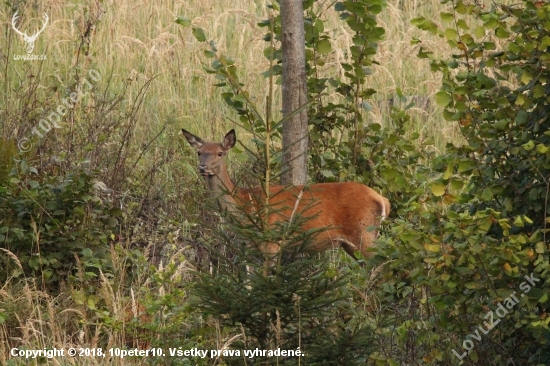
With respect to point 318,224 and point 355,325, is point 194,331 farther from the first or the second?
point 318,224

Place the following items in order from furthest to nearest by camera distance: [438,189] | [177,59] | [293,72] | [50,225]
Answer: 1. [177,59]
2. [50,225]
3. [293,72]
4. [438,189]

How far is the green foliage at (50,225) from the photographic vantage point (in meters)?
7.19

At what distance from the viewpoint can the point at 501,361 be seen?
5641 millimetres

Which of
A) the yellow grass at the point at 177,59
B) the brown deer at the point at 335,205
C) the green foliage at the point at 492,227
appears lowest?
the green foliage at the point at 492,227

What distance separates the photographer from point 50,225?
7320 millimetres

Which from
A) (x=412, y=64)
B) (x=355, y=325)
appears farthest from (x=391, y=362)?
(x=412, y=64)

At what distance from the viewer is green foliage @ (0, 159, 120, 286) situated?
7.19 m

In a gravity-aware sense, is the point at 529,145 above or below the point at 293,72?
below

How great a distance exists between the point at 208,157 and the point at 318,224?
3.47 feet

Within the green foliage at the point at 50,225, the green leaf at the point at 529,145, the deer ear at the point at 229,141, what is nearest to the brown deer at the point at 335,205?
the deer ear at the point at 229,141

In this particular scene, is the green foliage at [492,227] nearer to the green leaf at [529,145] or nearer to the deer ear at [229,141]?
the green leaf at [529,145]

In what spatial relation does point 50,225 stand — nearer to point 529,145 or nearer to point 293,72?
point 293,72

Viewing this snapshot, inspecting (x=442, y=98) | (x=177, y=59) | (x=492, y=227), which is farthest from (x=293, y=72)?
(x=177, y=59)

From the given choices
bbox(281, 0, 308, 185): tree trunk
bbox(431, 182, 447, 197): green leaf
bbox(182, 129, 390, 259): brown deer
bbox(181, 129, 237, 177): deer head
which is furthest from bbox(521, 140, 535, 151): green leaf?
bbox(181, 129, 237, 177): deer head
